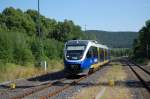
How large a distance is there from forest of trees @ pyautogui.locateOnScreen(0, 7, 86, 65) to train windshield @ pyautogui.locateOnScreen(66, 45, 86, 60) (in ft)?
37.6

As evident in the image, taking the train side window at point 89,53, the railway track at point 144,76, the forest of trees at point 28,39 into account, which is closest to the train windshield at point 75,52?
the train side window at point 89,53

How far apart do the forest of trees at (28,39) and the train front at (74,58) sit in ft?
37.4

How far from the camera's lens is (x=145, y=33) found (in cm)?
9975

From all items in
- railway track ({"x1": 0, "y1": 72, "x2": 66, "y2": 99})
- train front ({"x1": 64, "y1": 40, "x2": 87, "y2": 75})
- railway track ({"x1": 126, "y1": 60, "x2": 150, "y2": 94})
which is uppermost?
train front ({"x1": 64, "y1": 40, "x2": 87, "y2": 75})

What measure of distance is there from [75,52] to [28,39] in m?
25.3

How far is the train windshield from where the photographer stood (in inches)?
1302

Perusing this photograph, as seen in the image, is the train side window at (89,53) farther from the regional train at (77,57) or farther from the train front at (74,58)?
the train front at (74,58)

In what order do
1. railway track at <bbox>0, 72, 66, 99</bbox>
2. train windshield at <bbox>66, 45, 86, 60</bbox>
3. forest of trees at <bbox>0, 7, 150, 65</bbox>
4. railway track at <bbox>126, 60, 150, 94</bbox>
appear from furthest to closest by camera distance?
1. forest of trees at <bbox>0, 7, 150, 65</bbox>
2. train windshield at <bbox>66, 45, 86, 60</bbox>
3. railway track at <bbox>126, 60, 150, 94</bbox>
4. railway track at <bbox>0, 72, 66, 99</bbox>

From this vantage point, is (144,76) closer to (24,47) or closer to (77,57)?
(77,57)

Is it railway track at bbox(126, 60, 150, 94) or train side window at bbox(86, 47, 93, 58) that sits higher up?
train side window at bbox(86, 47, 93, 58)

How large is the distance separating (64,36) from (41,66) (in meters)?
63.4

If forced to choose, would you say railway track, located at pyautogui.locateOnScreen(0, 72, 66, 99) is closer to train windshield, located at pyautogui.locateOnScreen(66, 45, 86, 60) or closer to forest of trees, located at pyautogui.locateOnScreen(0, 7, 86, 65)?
train windshield, located at pyautogui.locateOnScreen(66, 45, 86, 60)

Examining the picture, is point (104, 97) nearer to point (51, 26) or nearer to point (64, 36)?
point (64, 36)

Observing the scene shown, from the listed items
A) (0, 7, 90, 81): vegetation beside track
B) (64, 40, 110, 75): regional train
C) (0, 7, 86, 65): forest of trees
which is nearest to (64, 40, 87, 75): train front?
(64, 40, 110, 75): regional train
